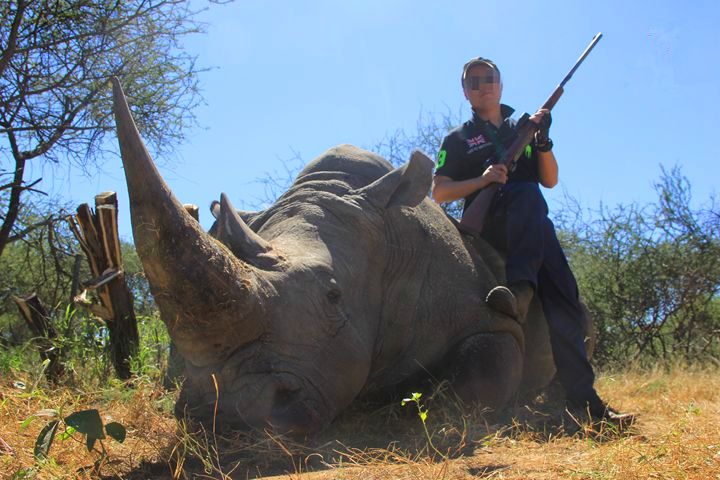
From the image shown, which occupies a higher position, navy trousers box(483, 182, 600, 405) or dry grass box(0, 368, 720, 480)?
navy trousers box(483, 182, 600, 405)

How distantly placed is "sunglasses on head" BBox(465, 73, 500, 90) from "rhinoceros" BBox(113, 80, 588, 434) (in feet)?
3.23

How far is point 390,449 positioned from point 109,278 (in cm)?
319

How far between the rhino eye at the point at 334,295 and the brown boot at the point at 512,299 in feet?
4.07

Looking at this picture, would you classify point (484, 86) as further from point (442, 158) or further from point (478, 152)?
point (442, 158)

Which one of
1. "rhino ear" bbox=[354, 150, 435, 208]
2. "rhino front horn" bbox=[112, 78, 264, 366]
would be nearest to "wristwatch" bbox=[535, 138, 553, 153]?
"rhino ear" bbox=[354, 150, 435, 208]

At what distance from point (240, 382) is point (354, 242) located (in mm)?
1410

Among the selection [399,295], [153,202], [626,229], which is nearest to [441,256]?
[399,295]

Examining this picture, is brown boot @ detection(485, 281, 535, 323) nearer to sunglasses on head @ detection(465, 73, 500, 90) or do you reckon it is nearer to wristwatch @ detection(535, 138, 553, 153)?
wristwatch @ detection(535, 138, 553, 153)

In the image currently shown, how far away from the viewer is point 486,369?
5.10m

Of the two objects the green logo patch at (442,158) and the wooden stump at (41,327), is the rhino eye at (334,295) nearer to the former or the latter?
the green logo patch at (442,158)

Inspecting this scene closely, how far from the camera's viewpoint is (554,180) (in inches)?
238

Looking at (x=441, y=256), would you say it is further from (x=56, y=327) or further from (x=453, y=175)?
(x=56, y=327)

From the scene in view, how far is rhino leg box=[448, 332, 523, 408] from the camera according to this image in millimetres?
4945

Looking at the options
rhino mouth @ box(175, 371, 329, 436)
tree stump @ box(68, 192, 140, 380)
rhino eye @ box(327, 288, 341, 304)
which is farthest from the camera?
tree stump @ box(68, 192, 140, 380)
